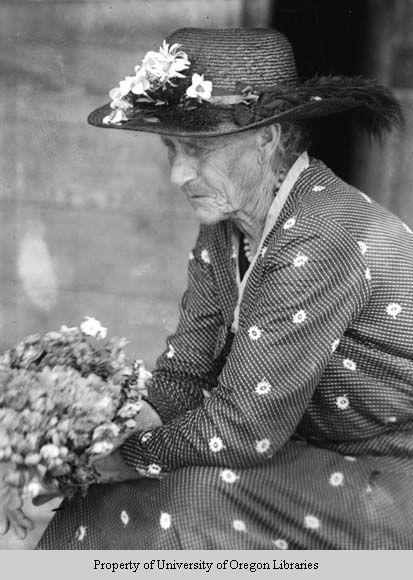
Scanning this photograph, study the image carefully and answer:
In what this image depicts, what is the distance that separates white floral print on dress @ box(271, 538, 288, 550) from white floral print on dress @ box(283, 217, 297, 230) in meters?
0.89

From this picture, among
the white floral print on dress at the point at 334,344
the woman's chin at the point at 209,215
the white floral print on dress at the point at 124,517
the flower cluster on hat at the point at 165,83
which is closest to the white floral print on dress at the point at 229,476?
the white floral print on dress at the point at 124,517

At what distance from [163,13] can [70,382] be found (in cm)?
247

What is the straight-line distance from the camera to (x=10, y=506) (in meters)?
2.59

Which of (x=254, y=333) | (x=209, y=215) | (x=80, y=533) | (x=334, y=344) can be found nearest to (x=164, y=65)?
(x=209, y=215)

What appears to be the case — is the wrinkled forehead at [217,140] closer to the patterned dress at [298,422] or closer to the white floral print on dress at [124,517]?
the patterned dress at [298,422]

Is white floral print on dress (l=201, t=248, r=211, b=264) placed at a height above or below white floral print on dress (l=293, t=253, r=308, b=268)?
below

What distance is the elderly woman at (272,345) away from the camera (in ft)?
8.80

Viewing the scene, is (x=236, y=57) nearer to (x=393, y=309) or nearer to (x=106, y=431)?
(x=393, y=309)

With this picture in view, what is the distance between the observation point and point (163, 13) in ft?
14.9

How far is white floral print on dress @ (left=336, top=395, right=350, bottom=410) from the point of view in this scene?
9.53 feet

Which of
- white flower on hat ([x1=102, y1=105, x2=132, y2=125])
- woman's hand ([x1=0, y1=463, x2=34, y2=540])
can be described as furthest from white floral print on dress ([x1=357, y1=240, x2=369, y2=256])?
woman's hand ([x1=0, y1=463, x2=34, y2=540])

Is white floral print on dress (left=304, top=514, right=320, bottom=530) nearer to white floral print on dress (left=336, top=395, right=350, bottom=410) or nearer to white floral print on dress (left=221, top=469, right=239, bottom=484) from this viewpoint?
white floral print on dress (left=221, top=469, right=239, bottom=484)

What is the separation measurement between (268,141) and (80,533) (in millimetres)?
1335

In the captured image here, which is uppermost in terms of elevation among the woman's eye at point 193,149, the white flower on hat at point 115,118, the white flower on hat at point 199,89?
the white flower on hat at point 199,89
